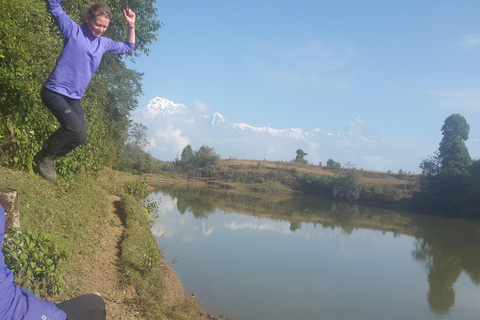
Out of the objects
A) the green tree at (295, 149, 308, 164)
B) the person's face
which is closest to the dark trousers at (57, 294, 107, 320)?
the person's face

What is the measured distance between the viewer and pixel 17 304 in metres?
1.38

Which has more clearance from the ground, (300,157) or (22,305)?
(300,157)

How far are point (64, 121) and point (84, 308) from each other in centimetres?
165

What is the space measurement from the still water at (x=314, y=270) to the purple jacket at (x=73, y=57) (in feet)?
16.9

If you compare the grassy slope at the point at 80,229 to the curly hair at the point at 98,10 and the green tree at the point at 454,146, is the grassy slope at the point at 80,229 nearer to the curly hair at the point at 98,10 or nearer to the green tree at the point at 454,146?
the curly hair at the point at 98,10

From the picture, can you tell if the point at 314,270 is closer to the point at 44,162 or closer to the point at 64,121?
the point at 44,162

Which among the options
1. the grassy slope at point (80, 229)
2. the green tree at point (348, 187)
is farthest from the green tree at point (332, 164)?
the grassy slope at point (80, 229)

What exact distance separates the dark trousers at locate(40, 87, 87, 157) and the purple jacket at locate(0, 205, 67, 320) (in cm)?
152

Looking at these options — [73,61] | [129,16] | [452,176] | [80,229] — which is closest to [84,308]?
[73,61]

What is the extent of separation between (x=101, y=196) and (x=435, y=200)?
34.1m

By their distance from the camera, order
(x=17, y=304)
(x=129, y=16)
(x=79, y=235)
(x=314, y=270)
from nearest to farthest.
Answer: (x=17, y=304)
(x=129, y=16)
(x=79, y=235)
(x=314, y=270)

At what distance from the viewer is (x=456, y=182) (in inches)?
1271

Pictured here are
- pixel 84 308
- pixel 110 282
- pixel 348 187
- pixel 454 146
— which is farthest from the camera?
pixel 348 187

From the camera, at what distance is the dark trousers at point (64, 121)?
2.71m
